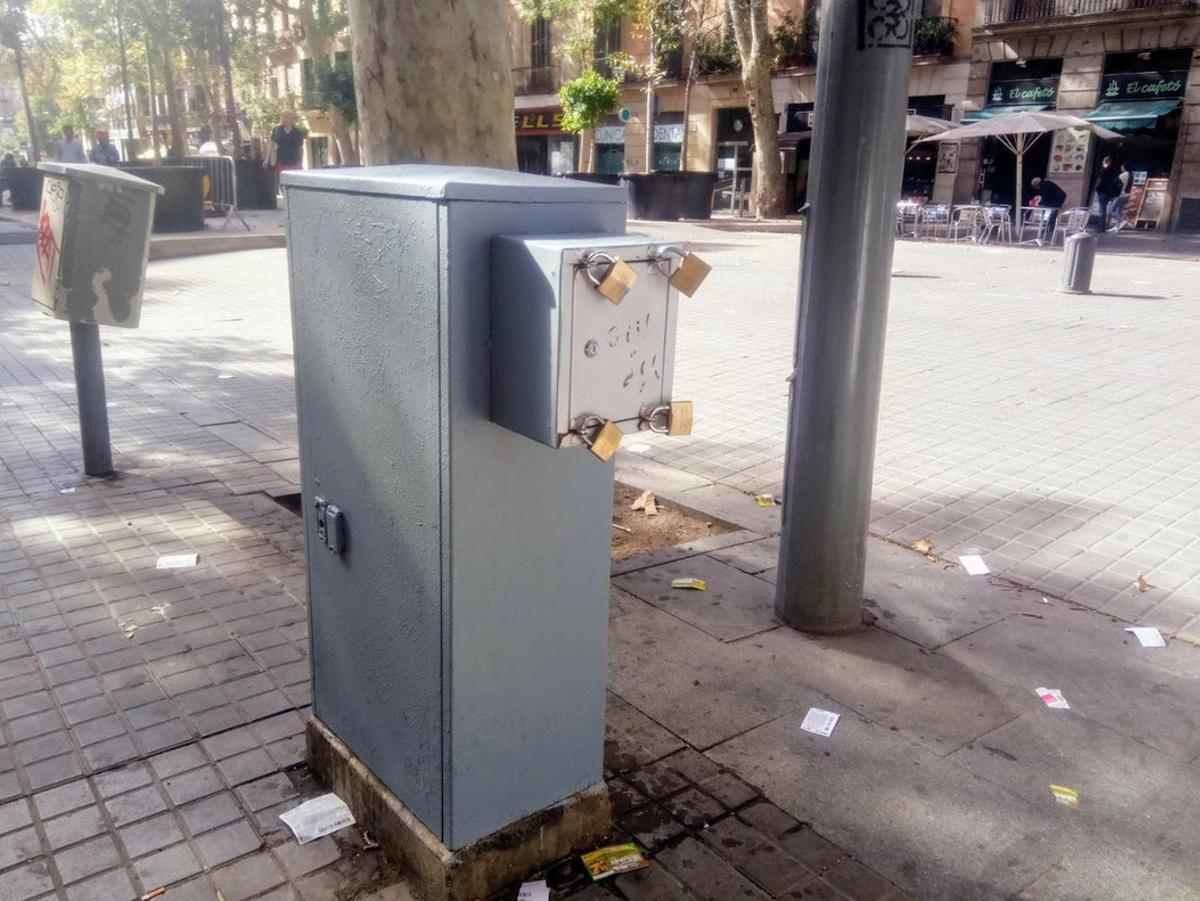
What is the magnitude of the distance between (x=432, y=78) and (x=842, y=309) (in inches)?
69.9

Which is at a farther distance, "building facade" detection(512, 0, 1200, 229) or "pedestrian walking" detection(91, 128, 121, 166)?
"building facade" detection(512, 0, 1200, 229)

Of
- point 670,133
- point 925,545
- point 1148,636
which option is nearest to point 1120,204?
point 670,133

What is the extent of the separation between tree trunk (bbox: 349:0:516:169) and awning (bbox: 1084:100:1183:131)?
26.0 m

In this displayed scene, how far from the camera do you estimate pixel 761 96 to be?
2603 centimetres

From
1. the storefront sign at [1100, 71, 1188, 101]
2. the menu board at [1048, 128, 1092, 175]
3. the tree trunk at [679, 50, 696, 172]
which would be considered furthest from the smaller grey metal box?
the tree trunk at [679, 50, 696, 172]

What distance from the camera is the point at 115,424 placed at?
6.65 meters

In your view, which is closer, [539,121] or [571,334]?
[571,334]

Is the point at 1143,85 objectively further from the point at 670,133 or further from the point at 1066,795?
the point at 1066,795

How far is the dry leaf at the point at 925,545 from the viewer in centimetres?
477

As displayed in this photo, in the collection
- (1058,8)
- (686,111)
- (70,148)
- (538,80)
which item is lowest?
(70,148)

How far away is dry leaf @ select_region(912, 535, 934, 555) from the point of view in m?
4.77

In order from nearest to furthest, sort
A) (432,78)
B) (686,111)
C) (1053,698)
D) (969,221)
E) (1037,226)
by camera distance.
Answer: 1. (1053,698)
2. (432,78)
3. (969,221)
4. (1037,226)
5. (686,111)

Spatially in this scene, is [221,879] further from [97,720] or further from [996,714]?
[996,714]

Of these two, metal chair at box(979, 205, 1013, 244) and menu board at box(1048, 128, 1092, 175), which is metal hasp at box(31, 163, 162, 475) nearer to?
metal chair at box(979, 205, 1013, 244)
